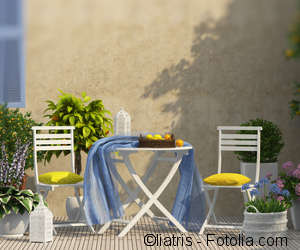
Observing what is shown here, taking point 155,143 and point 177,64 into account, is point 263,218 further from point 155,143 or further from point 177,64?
point 177,64

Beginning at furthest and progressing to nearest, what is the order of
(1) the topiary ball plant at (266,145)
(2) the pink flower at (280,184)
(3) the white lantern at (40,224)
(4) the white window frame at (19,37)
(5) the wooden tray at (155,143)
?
(4) the white window frame at (19,37) < (1) the topiary ball plant at (266,145) < (2) the pink flower at (280,184) < (5) the wooden tray at (155,143) < (3) the white lantern at (40,224)

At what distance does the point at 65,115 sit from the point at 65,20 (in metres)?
1.27

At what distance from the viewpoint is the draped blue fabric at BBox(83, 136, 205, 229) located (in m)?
3.51

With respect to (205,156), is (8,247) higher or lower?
lower

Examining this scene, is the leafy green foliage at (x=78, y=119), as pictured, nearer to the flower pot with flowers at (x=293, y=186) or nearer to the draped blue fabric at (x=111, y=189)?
the draped blue fabric at (x=111, y=189)

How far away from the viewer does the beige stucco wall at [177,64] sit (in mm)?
4836

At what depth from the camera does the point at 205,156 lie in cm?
484

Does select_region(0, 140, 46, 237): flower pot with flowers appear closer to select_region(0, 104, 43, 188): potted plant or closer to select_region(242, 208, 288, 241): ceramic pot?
select_region(0, 104, 43, 188): potted plant

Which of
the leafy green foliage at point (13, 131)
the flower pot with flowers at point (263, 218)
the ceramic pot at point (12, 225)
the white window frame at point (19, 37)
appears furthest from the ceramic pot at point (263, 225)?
the white window frame at point (19, 37)

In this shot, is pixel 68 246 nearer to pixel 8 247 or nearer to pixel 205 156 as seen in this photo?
pixel 8 247

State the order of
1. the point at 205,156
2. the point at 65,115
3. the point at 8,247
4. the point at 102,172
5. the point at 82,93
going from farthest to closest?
the point at 205,156 → the point at 82,93 → the point at 65,115 → the point at 102,172 → the point at 8,247

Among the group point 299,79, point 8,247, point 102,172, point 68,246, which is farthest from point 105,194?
point 299,79

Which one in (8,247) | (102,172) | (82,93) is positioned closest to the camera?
(8,247)

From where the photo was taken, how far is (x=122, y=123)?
404 cm
